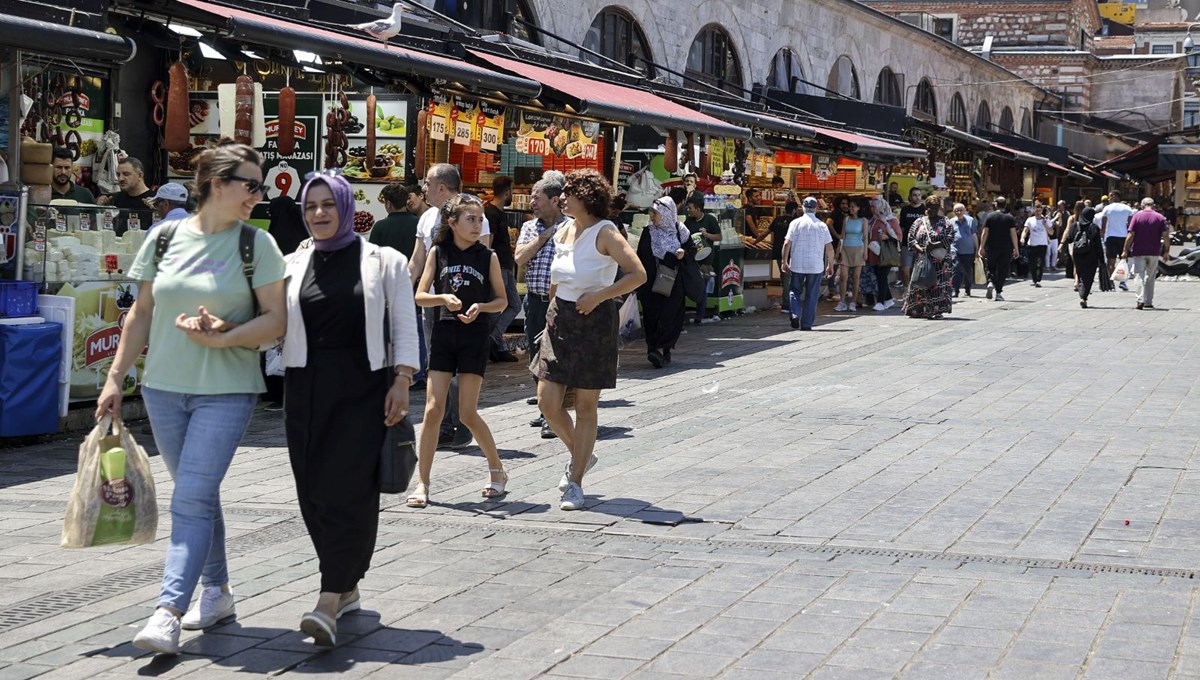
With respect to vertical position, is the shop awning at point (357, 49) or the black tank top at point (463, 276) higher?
the shop awning at point (357, 49)

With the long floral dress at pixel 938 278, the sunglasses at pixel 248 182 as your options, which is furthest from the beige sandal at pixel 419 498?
the long floral dress at pixel 938 278

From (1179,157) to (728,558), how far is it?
41.2 metres

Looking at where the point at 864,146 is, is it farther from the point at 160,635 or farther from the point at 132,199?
the point at 160,635

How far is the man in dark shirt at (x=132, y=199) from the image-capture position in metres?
10.7

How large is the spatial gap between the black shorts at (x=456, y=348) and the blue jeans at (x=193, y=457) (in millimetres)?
2765

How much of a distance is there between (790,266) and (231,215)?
44.3ft

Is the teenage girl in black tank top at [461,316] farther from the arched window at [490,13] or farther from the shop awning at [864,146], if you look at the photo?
the shop awning at [864,146]

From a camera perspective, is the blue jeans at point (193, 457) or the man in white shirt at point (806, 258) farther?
the man in white shirt at point (806, 258)

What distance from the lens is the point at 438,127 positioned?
1369 cm

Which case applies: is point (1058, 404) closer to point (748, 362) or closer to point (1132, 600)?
point (748, 362)

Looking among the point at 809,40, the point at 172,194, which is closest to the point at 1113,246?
the point at 809,40

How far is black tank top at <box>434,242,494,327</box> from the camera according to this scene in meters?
8.04

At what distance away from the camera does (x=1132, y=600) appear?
5.78m

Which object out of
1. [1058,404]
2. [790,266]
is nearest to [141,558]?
[1058,404]
